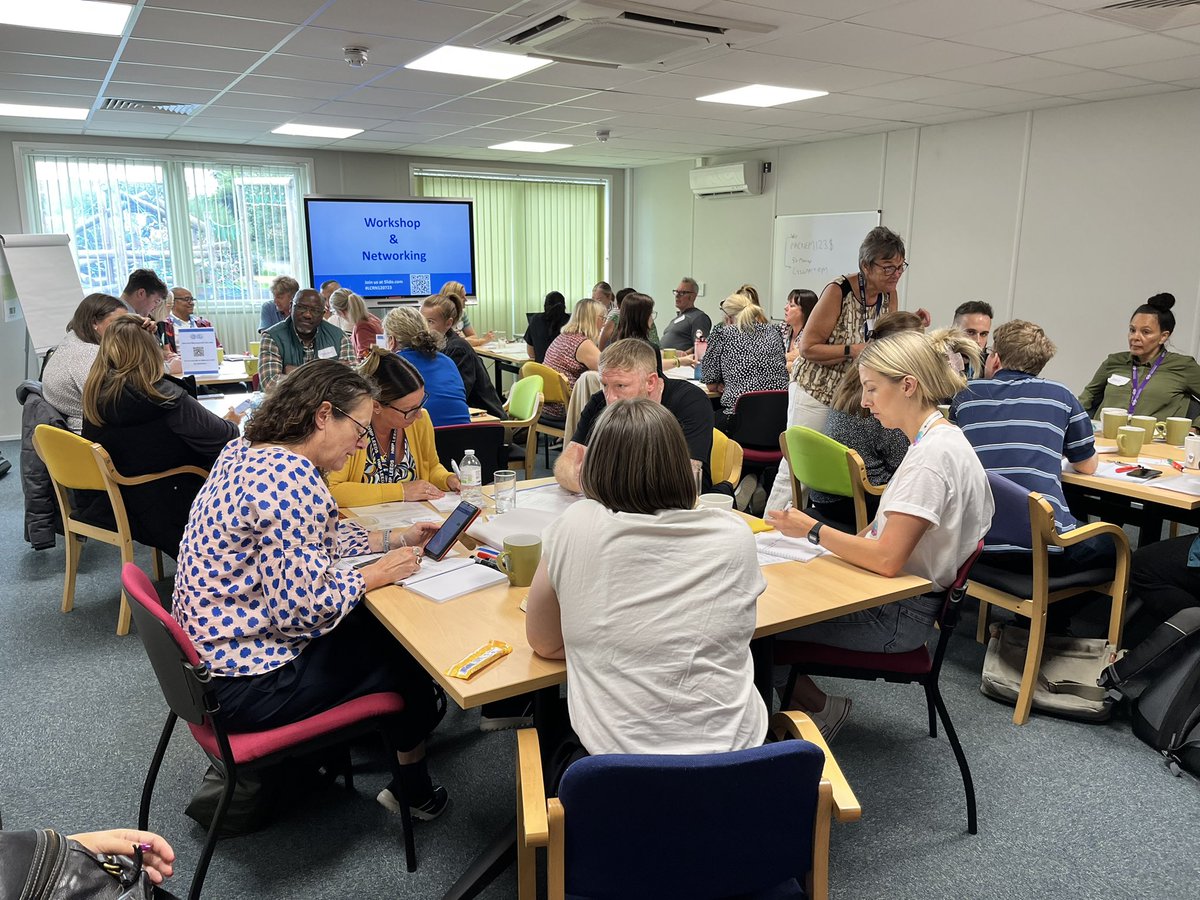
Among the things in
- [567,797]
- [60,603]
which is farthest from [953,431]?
[60,603]

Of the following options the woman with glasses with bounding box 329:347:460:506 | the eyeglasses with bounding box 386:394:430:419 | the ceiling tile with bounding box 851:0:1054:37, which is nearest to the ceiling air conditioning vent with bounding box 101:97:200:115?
the woman with glasses with bounding box 329:347:460:506

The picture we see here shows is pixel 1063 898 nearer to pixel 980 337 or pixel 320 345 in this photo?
pixel 980 337

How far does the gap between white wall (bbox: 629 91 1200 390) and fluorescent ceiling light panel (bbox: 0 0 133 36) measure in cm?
607

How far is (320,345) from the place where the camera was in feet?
17.2

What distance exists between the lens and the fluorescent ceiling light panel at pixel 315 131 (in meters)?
7.31

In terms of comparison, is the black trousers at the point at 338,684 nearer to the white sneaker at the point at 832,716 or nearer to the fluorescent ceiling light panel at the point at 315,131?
the white sneaker at the point at 832,716

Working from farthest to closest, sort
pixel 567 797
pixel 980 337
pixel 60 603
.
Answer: pixel 980 337 < pixel 60 603 < pixel 567 797

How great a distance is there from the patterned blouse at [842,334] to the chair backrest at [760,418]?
659mm

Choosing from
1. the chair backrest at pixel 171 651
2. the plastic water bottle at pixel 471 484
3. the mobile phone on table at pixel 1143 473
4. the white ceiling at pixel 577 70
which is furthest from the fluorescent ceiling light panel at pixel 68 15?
the mobile phone on table at pixel 1143 473

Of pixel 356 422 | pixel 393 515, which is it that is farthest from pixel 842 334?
pixel 356 422

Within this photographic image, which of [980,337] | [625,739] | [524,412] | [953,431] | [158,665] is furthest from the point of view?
[524,412]

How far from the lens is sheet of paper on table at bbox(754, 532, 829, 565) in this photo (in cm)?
227

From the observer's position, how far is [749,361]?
16.0 feet

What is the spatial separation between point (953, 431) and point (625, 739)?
1.35 m
